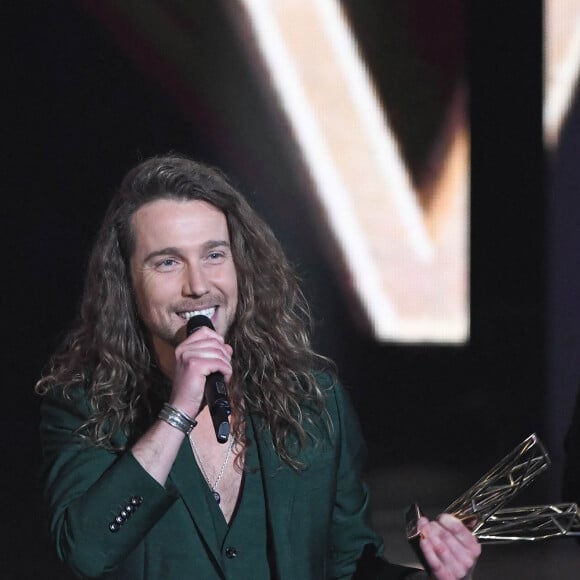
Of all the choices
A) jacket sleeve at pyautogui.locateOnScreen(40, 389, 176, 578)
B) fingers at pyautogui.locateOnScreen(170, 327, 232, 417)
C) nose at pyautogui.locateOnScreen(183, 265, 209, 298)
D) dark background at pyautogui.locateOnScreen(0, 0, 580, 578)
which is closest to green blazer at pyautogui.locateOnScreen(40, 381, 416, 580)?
jacket sleeve at pyautogui.locateOnScreen(40, 389, 176, 578)

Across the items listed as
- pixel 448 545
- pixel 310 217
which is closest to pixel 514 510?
pixel 448 545

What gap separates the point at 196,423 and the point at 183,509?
19 cm

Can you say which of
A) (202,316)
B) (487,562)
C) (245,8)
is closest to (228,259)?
(202,316)

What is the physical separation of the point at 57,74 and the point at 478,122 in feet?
3.92

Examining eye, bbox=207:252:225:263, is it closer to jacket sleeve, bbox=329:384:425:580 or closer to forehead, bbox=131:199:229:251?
forehead, bbox=131:199:229:251

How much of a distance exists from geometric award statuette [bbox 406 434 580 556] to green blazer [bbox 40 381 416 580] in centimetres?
29

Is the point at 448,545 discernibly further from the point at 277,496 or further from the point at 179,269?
the point at 179,269

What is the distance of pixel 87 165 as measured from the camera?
272cm

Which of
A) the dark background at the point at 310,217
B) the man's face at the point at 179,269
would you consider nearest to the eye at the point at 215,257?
the man's face at the point at 179,269

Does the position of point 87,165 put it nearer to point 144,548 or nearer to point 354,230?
point 354,230

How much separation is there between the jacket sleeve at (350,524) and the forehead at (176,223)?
0.45m

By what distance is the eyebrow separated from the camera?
1.96 metres

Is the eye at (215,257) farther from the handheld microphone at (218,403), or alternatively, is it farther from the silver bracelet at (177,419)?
the silver bracelet at (177,419)

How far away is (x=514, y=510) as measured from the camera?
1.63 m
